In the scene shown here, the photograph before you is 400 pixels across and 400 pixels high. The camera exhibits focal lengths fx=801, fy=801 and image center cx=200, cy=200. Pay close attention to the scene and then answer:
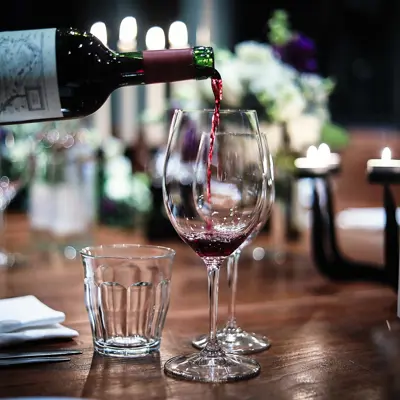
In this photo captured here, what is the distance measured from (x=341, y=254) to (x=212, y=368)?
82cm

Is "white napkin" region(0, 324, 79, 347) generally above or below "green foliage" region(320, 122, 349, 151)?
below

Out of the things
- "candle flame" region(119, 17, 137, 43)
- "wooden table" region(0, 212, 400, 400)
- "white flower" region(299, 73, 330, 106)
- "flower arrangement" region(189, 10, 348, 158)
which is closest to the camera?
"wooden table" region(0, 212, 400, 400)

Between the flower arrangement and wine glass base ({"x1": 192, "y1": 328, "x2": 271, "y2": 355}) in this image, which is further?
the flower arrangement

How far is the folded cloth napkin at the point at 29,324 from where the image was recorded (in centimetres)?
86

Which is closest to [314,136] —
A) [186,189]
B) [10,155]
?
[10,155]

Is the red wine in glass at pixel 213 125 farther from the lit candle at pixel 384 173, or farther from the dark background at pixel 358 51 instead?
the dark background at pixel 358 51

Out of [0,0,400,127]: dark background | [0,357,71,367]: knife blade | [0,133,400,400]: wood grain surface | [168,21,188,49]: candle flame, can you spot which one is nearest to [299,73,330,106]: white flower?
[0,133,400,400]: wood grain surface

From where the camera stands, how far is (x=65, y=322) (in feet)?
3.27

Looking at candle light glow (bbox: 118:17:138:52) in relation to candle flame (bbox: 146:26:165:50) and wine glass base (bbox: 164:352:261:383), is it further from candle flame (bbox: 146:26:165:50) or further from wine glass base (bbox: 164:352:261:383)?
wine glass base (bbox: 164:352:261:383)

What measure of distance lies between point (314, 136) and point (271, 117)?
0.11 m

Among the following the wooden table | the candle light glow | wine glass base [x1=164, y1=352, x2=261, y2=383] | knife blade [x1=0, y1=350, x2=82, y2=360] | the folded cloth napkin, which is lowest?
the wooden table

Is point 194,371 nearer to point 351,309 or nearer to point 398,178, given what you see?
point 351,309

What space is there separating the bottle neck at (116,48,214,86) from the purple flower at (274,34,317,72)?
984 millimetres

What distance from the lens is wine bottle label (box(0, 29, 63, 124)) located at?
0.83m
